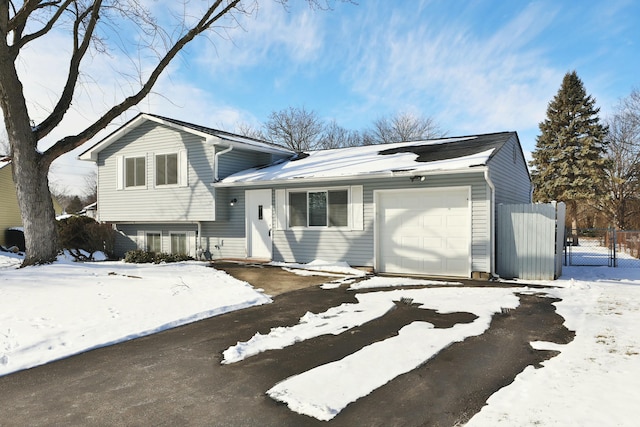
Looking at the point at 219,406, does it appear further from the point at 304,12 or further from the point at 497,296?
the point at 304,12

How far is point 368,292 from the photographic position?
25.7ft

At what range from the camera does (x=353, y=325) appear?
18.0 feet

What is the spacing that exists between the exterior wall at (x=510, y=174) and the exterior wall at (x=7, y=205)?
76.4 ft

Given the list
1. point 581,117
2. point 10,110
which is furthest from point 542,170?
point 10,110

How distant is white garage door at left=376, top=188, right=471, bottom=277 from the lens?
970 centimetres

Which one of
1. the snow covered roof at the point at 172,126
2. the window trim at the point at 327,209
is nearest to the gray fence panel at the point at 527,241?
the window trim at the point at 327,209

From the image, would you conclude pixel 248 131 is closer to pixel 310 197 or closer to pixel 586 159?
pixel 586 159

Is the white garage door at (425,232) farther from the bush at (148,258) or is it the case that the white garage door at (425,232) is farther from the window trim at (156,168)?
the window trim at (156,168)

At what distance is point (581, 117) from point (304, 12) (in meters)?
21.7

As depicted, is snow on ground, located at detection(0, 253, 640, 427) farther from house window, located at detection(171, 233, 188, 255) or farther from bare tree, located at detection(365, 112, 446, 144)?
bare tree, located at detection(365, 112, 446, 144)

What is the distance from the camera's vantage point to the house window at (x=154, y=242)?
14.6 meters

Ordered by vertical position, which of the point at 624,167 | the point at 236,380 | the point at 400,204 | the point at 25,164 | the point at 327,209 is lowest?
the point at 236,380

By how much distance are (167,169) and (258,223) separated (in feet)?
12.9

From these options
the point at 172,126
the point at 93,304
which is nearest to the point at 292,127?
the point at 172,126
